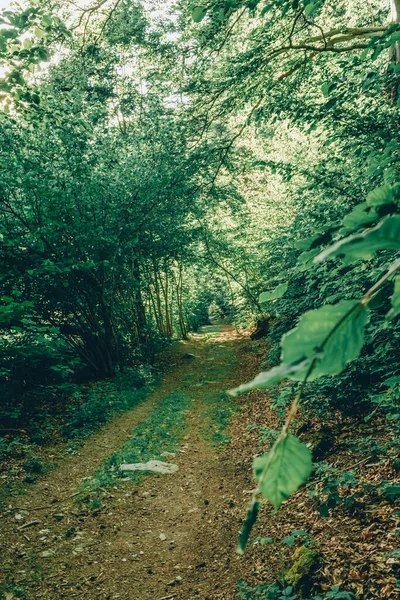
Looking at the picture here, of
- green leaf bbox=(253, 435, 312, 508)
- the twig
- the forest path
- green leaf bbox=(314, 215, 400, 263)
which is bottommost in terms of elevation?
the forest path

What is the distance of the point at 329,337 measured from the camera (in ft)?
1.55

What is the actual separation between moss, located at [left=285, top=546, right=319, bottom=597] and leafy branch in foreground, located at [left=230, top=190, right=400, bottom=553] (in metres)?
2.93

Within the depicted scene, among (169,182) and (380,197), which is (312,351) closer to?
(380,197)

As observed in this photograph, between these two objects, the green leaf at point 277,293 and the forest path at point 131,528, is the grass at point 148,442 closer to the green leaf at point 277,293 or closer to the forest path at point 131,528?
the forest path at point 131,528

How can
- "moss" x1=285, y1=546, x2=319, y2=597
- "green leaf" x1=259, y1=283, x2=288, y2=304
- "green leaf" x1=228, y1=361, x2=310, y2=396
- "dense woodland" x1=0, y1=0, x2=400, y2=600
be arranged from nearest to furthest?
"green leaf" x1=228, y1=361, x2=310, y2=396
"green leaf" x1=259, y1=283, x2=288, y2=304
"moss" x1=285, y1=546, x2=319, y2=597
"dense woodland" x1=0, y1=0, x2=400, y2=600

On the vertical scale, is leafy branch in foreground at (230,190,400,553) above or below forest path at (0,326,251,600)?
above

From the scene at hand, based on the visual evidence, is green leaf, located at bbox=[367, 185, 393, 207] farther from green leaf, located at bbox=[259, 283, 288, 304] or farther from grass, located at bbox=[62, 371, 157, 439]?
grass, located at bbox=[62, 371, 157, 439]

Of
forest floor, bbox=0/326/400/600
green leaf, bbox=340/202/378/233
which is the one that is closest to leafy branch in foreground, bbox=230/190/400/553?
green leaf, bbox=340/202/378/233

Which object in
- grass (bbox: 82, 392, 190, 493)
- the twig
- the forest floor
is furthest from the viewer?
grass (bbox: 82, 392, 190, 493)

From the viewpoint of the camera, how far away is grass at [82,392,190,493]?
530 cm

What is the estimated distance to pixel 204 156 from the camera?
818 cm

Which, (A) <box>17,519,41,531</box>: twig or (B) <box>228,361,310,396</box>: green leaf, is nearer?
(B) <box>228,361,310,396</box>: green leaf

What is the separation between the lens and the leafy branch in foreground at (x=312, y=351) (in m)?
0.46

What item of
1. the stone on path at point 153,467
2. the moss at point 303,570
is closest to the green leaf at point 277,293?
the moss at point 303,570
